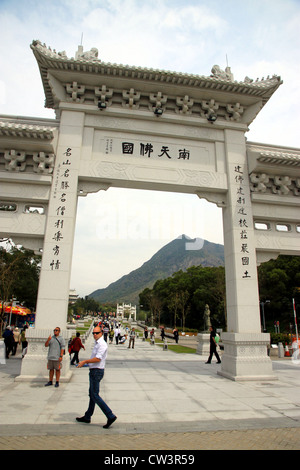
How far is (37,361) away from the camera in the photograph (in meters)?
7.50

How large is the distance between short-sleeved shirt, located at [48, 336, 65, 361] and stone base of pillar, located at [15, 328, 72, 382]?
2.26 ft

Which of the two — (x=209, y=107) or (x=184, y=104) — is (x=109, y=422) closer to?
(x=184, y=104)

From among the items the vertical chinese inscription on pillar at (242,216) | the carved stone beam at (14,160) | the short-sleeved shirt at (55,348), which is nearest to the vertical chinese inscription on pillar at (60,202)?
the carved stone beam at (14,160)

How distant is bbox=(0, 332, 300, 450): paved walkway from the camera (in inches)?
154

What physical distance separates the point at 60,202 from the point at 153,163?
3180 mm

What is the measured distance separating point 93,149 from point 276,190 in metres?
6.32

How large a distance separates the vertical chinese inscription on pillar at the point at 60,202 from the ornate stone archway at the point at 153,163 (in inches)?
1.2

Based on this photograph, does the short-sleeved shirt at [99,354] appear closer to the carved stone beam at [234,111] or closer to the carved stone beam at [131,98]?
the carved stone beam at [131,98]

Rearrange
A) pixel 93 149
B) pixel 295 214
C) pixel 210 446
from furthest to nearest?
pixel 295 214 < pixel 93 149 < pixel 210 446

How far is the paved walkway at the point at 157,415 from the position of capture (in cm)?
392

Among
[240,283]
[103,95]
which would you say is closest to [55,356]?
[240,283]
